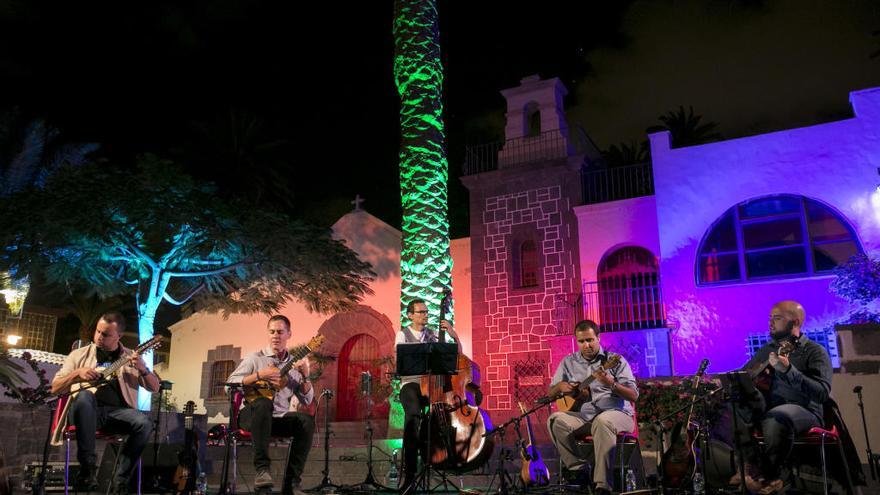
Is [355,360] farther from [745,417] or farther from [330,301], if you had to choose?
[745,417]

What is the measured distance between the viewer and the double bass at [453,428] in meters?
6.42

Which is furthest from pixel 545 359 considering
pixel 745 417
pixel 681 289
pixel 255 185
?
Answer: pixel 255 185

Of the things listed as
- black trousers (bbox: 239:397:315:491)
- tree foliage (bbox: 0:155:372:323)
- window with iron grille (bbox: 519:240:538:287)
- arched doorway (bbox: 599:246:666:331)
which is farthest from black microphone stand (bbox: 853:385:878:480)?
tree foliage (bbox: 0:155:372:323)

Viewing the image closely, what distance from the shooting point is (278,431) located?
662cm

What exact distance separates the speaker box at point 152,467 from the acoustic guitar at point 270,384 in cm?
240

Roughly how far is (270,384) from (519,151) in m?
11.9

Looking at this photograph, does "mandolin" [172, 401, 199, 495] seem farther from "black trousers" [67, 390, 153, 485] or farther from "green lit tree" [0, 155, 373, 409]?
"green lit tree" [0, 155, 373, 409]

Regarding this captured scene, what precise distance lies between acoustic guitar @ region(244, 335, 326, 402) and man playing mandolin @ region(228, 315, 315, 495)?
0.02 meters

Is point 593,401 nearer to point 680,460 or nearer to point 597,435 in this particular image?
point 597,435

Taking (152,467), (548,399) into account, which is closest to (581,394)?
(548,399)

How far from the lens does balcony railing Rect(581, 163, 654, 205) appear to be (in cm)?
1627

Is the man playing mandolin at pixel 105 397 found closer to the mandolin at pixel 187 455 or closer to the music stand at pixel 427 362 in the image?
the mandolin at pixel 187 455

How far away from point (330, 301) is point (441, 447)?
9.73 meters

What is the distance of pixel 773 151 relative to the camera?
1422 cm
